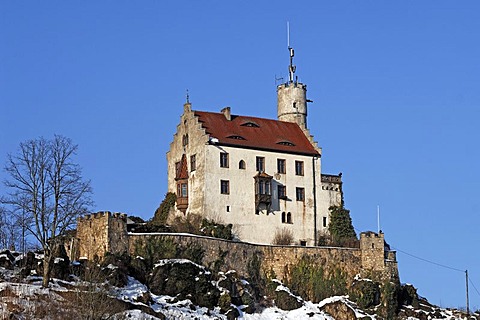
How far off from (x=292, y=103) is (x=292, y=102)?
9 cm

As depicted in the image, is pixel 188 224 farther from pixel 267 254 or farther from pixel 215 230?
pixel 267 254

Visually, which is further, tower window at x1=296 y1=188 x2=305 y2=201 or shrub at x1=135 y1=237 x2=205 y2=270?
tower window at x1=296 y1=188 x2=305 y2=201

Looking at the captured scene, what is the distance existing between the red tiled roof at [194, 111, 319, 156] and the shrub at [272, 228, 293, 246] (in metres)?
7.02

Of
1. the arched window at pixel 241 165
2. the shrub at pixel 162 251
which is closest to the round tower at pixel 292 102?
the arched window at pixel 241 165

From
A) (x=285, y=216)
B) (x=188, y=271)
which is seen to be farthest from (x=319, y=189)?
(x=188, y=271)

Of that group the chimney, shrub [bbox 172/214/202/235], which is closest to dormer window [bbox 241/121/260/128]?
the chimney

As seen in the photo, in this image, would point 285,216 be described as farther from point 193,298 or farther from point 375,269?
point 193,298

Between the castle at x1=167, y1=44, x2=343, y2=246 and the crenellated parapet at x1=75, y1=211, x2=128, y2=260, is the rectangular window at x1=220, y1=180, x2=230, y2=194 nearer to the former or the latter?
the castle at x1=167, y1=44, x2=343, y2=246

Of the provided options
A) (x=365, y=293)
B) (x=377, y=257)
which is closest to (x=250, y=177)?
(x=377, y=257)

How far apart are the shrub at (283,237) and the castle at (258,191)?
298mm

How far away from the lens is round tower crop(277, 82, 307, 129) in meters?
103

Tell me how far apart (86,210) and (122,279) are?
5.52m

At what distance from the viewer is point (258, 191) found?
305ft

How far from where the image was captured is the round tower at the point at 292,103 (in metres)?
103
